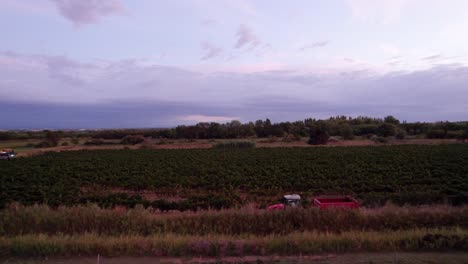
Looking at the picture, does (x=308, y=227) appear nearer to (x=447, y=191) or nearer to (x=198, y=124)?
(x=447, y=191)

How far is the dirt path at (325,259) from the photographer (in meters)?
4.96

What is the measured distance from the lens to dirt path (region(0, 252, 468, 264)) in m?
4.96

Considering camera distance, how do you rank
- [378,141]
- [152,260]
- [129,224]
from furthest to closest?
[378,141]
[129,224]
[152,260]

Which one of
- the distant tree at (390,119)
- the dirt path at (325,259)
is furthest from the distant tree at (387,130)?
the dirt path at (325,259)

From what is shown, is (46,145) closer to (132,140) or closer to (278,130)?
(132,140)

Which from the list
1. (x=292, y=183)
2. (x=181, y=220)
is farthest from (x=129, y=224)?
(x=292, y=183)

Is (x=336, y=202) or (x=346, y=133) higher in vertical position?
(x=346, y=133)

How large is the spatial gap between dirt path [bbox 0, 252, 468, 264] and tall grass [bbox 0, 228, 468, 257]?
0.60ft

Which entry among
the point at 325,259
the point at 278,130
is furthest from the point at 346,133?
the point at 325,259

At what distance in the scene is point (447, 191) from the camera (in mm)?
15672

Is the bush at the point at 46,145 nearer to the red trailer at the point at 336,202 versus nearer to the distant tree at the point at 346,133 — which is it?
the distant tree at the point at 346,133

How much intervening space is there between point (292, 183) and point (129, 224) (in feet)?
45.0

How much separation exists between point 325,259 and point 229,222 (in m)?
2.72

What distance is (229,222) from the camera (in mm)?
7363
